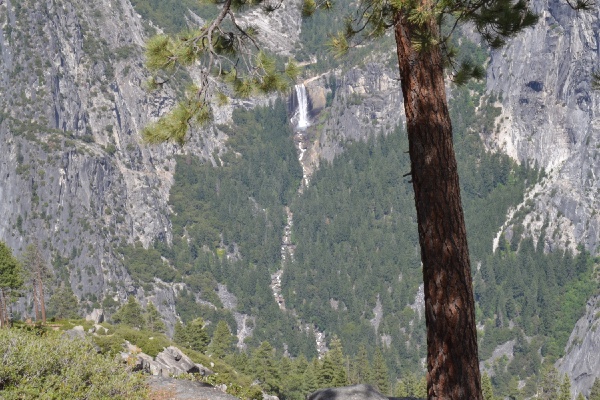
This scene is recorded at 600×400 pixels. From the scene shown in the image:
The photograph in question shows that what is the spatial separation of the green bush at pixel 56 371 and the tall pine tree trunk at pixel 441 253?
23.4 ft

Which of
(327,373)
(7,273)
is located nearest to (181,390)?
(7,273)

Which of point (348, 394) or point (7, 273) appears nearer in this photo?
point (348, 394)

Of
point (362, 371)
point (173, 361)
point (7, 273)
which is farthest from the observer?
point (362, 371)

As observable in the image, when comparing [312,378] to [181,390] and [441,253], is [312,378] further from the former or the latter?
[441,253]

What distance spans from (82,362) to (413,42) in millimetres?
8894

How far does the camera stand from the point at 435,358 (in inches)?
516

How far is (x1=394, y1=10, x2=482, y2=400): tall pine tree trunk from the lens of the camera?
13.0m

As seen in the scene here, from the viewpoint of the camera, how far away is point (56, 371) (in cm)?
1741

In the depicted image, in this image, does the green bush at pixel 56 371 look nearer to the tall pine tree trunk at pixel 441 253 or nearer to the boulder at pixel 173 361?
the tall pine tree trunk at pixel 441 253

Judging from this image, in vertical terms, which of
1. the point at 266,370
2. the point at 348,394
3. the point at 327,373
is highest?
the point at 348,394

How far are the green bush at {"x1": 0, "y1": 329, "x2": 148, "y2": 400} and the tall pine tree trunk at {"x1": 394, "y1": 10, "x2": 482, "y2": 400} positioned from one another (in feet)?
23.4

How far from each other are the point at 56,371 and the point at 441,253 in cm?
835

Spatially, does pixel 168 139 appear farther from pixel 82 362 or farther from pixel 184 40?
pixel 82 362

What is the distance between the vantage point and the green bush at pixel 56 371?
53.5ft
